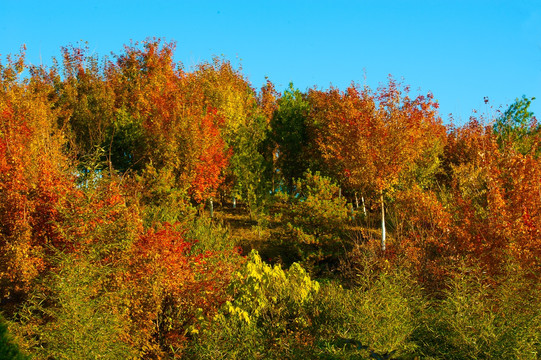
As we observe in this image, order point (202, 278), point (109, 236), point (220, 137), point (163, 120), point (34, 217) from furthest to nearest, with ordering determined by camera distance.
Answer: point (220, 137) → point (163, 120) → point (202, 278) → point (34, 217) → point (109, 236)

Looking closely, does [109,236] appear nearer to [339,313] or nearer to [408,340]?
[339,313]

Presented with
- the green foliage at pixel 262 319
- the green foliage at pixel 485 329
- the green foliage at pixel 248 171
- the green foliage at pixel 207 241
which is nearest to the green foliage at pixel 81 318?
the green foliage at pixel 262 319

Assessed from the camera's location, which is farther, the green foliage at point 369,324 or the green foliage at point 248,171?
the green foliage at point 248,171

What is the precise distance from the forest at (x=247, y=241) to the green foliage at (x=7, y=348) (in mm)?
74

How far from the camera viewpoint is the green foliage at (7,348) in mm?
10664

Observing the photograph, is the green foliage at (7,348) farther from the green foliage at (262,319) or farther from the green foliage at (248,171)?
the green foliage at (248,171)

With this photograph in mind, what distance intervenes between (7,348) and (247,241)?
72.0 ft

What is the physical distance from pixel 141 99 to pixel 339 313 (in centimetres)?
2741

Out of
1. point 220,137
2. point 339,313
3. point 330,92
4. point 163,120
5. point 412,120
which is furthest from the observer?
point 330,92

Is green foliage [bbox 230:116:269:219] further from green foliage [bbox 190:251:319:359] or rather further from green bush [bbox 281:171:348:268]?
green foliage [bbox 190:251:319:359]

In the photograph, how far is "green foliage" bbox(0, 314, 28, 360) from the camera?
10.7 metres

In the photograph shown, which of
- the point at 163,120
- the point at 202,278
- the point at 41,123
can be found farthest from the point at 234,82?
the point at 202,278

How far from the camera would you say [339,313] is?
1138 cm

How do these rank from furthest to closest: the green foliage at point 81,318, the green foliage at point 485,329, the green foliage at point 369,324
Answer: the green foliage at point 81,318, the green foliage at point 369,324, the green foliage at point 485,329
